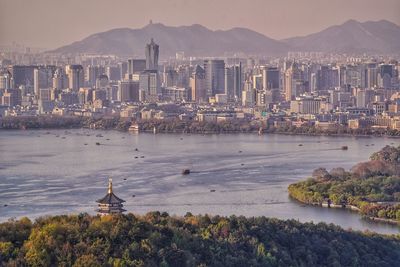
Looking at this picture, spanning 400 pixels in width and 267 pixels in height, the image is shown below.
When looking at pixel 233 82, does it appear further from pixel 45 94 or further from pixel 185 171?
pixel 185 171

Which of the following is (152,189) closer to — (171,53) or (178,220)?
(178,220)

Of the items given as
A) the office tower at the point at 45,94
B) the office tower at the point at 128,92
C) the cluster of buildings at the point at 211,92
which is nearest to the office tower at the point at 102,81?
the cluster of buildings at the point at 211,92

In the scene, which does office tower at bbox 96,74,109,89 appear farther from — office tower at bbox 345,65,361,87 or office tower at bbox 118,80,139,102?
office tower at bbox 345,65,361,87

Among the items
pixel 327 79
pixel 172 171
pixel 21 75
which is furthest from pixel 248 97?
pixel 172 171

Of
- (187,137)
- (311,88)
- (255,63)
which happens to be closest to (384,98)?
(311,88)

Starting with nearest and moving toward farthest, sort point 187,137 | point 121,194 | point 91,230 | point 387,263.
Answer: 1. point 91,230
2. point 387,263
3. point 121,194
4. point 187,137

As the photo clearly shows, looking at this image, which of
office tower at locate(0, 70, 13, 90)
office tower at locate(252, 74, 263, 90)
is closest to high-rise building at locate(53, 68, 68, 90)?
office tower at locate(0, 70, 13, 90)

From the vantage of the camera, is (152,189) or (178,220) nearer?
(178,220)
